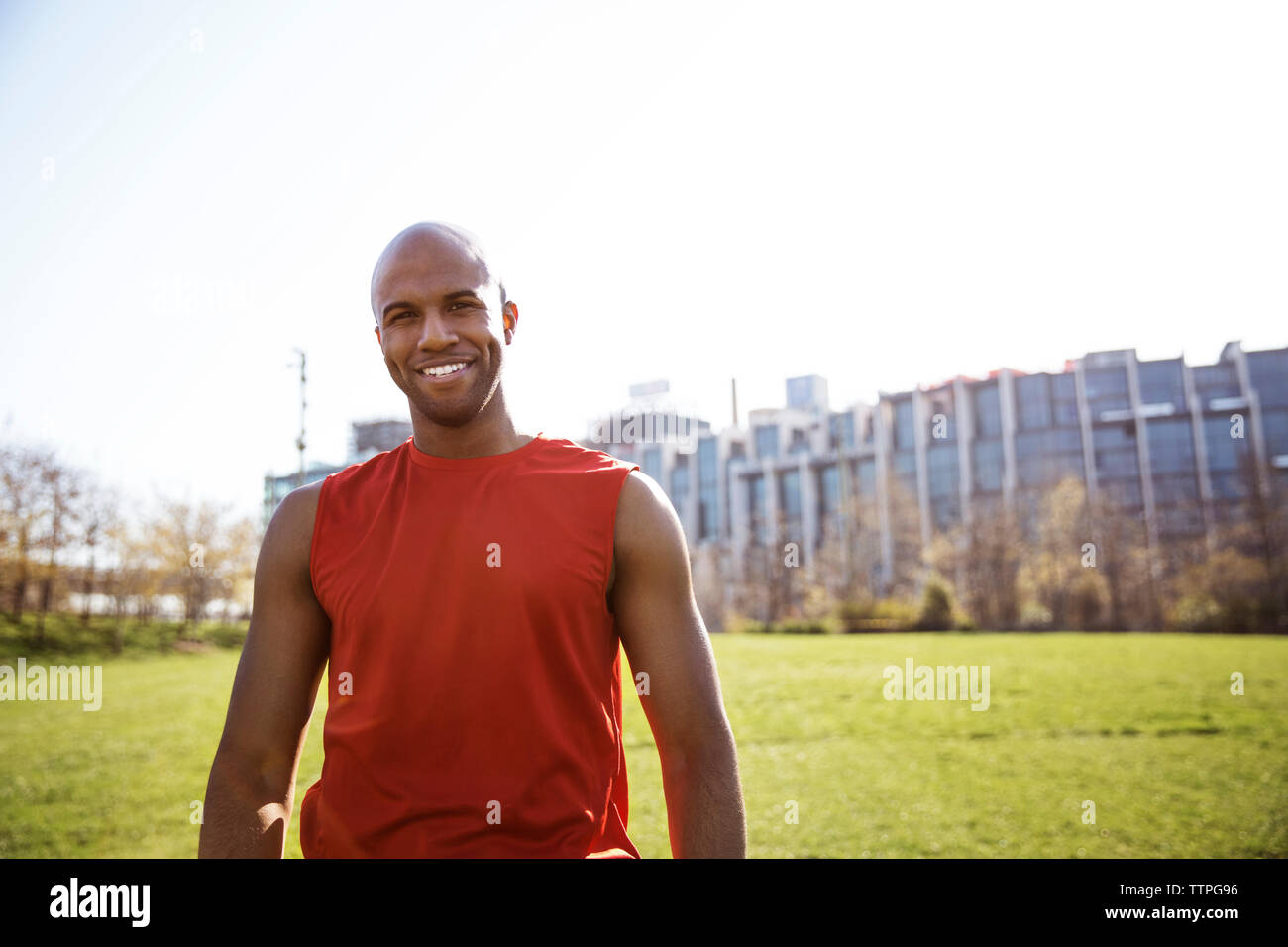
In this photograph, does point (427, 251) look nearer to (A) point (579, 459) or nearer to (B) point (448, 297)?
(B) point (448, 297)

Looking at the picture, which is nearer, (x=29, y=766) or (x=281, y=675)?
(x=281, y=675)

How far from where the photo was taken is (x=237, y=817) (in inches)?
90.3

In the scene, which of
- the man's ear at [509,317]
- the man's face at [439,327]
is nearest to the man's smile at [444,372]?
the man's face at [439,327]

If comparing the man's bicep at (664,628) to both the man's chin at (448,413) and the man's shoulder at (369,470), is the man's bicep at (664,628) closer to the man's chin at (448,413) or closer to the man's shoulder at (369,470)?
the man's chin at (448,413)

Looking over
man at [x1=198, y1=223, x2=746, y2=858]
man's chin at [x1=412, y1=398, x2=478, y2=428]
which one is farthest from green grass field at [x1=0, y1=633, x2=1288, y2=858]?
man's chin at [x1=412, y1=398, x2=478, y2=428]

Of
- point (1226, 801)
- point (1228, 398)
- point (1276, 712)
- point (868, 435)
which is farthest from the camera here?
point (868, 435)

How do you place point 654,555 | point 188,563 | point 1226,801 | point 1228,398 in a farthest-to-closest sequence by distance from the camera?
1. point 1228,398
2. point 188,563
3. point 1226,801
4. point 654,555

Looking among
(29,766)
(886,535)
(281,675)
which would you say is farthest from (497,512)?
(886,535)

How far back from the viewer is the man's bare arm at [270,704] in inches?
90.7

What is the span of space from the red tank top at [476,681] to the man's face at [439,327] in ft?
0.96

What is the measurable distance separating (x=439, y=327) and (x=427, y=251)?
0.25 metres
